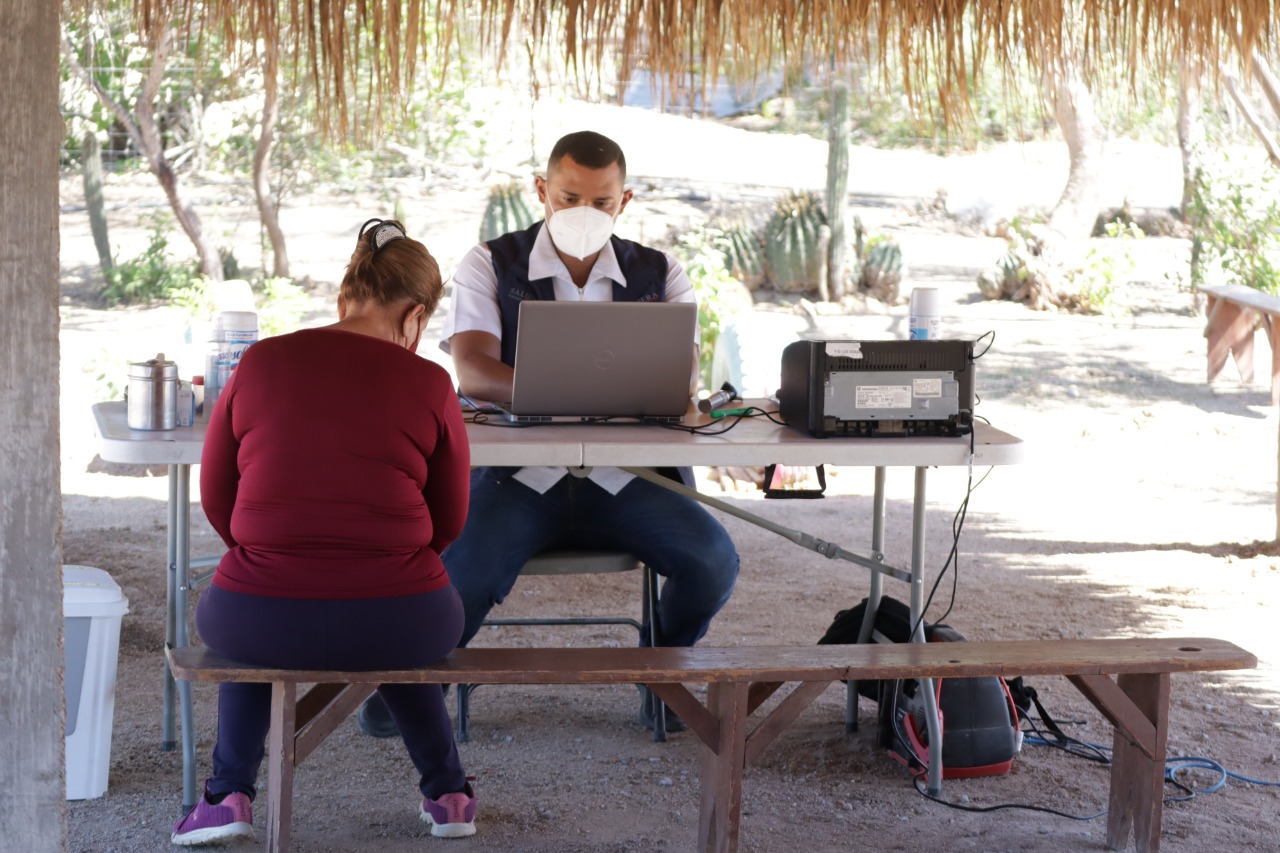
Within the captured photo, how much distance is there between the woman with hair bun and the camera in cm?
246

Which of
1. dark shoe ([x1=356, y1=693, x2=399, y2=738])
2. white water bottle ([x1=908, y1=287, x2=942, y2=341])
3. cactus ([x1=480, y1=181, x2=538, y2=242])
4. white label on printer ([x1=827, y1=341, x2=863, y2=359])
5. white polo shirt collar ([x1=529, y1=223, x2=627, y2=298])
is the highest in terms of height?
cactus ([x1=480, y1=181, x2=538, y2=242])

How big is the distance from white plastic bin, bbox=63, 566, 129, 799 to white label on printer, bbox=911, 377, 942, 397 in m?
1.71

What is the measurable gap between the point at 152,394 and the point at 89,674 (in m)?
0.61

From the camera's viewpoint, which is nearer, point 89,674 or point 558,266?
point 89,674

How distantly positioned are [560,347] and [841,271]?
909cm

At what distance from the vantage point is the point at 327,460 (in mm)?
2451

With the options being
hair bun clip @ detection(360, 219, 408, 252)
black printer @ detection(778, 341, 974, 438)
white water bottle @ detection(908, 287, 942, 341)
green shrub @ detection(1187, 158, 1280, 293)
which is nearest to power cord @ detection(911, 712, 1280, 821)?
black printer @ detection(778, 341, 974, 438)

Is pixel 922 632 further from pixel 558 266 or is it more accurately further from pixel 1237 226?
pixel 1237 226

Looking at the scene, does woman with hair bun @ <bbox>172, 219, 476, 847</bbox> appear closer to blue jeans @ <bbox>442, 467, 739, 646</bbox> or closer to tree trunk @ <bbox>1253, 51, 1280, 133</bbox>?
blue jeans @ <bbox>442, 467, 739, 646</bbox>

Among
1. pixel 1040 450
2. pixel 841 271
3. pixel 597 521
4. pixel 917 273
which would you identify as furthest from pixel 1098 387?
pixel 597 521

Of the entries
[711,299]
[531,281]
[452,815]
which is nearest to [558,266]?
[531,281]

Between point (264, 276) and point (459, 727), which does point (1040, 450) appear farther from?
point (264, 276)

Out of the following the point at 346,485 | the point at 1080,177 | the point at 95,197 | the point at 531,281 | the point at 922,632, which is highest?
the point at 1080,177

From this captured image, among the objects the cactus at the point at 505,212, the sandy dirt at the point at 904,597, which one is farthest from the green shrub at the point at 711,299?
the cactus at the point at 505,212
